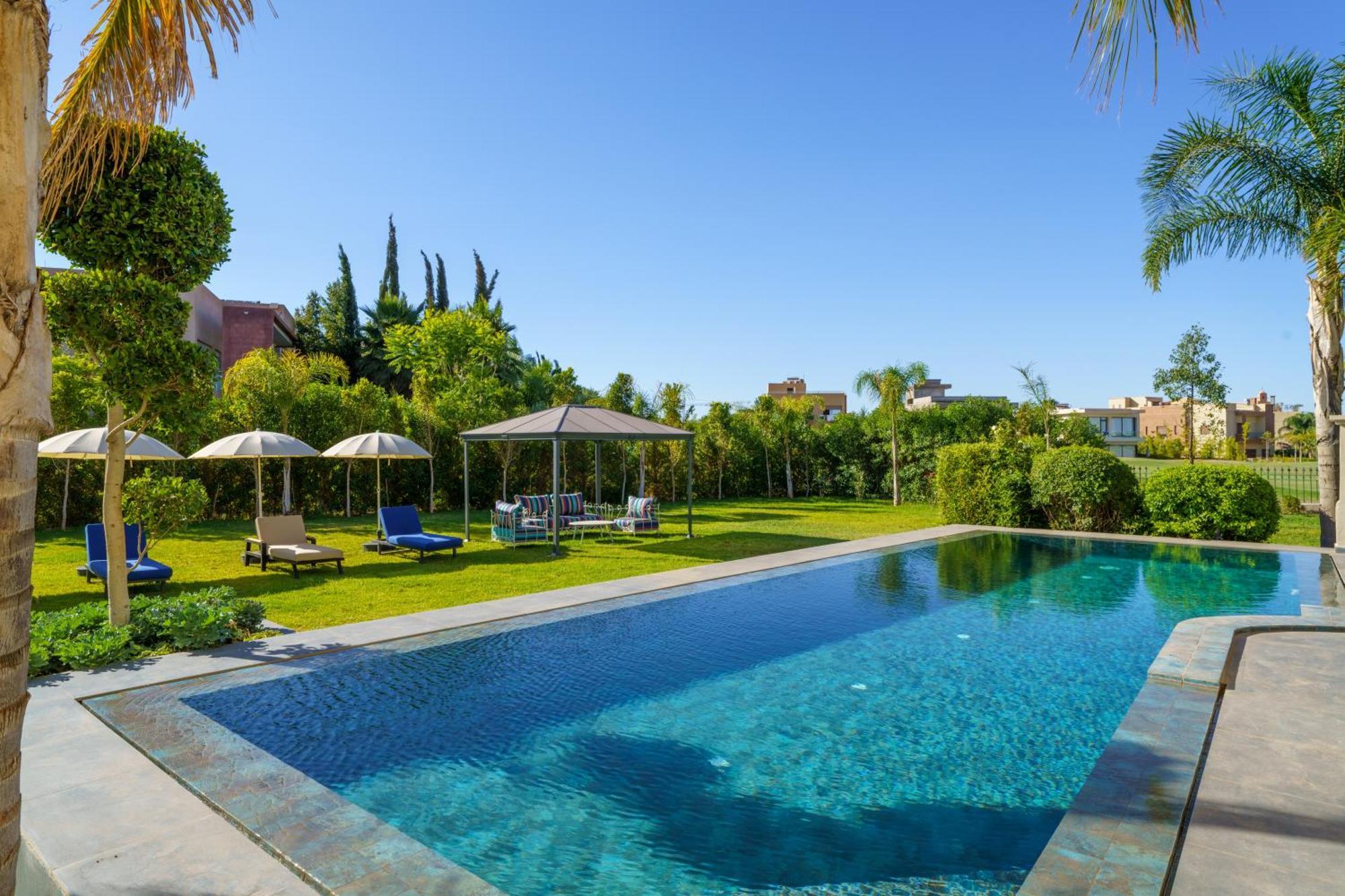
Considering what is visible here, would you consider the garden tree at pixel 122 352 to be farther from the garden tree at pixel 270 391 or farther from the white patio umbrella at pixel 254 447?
the garden tree at pixel 270 391

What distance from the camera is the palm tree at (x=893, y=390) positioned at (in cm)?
2677

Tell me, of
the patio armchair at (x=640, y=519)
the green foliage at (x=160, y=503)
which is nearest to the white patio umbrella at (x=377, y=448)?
the patio armchair at (x=640, y=519)

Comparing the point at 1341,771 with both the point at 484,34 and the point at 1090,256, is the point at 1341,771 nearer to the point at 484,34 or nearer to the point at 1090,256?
the point at 484,34

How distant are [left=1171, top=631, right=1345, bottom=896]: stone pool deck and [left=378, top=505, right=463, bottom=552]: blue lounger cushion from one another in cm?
1147

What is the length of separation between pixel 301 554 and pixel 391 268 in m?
44.7

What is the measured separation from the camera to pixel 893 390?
88.8 feet

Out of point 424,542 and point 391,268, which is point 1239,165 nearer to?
point 424,542

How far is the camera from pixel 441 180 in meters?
18.5

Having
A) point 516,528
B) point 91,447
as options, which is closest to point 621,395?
point 516,528

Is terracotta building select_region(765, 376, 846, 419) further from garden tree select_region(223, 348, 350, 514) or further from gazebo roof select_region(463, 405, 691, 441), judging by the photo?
gazebo roof select_region(463, 405, 691, 441)

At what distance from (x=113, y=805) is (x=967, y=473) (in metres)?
18.5

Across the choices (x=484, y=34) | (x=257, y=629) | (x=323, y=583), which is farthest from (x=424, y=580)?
(x=484, y=34)

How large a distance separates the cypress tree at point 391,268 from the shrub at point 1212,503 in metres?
45.9

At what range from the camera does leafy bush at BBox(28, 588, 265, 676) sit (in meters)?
6.52
